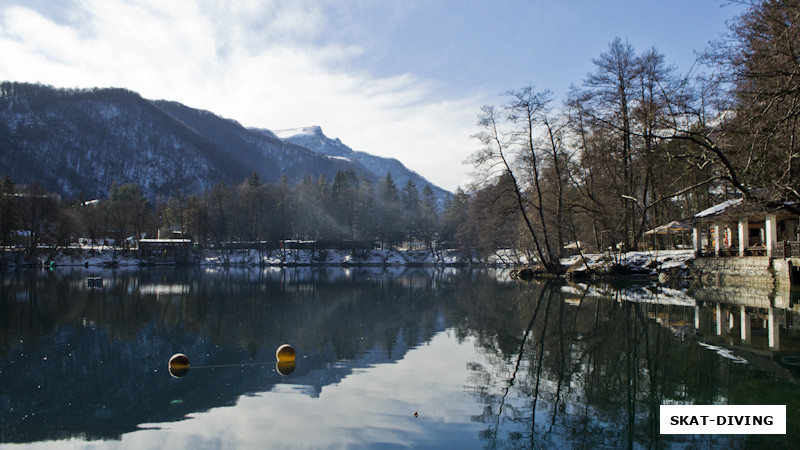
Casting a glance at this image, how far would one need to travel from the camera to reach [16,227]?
72.9 metres

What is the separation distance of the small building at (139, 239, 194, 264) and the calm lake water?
Result: 7211 centimetres

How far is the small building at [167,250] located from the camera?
85.1m

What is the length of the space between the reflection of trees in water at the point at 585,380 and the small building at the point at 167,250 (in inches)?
3162

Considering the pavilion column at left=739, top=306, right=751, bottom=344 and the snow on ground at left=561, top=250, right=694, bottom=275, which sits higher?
the snow on ground at left=561, top=250, right=694, bottom=275

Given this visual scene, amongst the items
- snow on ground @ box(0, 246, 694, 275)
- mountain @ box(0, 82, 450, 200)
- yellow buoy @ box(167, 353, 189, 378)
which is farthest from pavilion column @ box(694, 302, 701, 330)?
mountain @ box(0, 82, 450, 200)

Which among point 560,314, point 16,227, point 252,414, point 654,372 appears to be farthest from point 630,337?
point 16,227

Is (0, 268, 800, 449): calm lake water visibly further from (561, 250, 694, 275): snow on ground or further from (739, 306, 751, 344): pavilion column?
(561, 250, 694, 275): snow on ground

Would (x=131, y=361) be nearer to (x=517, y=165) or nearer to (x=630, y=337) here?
(x=630, y=337)

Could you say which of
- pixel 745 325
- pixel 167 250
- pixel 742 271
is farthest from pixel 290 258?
pixel 745 325

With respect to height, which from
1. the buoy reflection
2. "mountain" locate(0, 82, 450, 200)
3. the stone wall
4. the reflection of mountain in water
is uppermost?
"mountain" locate(0, 82, 450, 200)

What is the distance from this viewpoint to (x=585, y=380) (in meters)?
8.54

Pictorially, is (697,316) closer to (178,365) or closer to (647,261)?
(178,365)

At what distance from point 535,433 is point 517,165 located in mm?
34009

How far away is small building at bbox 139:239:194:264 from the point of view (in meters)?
85.1
